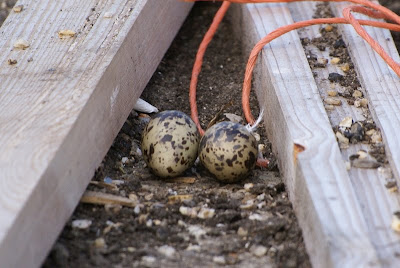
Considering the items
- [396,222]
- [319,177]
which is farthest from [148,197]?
[396,222]

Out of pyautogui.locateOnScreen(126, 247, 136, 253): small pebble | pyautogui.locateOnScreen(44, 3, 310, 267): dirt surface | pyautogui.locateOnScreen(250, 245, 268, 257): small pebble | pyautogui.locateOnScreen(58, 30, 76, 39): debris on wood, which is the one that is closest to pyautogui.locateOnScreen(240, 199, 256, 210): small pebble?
pyautogui.locateOnScreen(44, 3, 310, 267): dirt surface

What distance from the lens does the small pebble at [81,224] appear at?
2375mm

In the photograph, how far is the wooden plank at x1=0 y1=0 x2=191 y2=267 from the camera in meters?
2.09

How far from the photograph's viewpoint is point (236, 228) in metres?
2.40

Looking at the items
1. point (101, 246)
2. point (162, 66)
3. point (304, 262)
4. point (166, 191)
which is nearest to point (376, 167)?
point (304, 262)

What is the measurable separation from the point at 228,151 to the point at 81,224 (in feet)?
1.97

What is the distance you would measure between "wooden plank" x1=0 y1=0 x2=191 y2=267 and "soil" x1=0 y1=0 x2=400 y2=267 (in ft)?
0.38

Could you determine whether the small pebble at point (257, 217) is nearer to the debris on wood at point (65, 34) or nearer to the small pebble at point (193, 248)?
the small pebble at point (193, 248)

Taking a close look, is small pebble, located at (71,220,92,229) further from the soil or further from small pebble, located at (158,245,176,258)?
small pebble, located at (158,245,176,258)

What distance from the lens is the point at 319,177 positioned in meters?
2.27

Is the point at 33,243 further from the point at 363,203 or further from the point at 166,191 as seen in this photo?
the point at 363,203

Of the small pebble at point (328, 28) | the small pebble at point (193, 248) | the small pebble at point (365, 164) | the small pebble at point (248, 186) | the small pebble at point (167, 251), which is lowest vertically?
the small pebble at point (167, 251)

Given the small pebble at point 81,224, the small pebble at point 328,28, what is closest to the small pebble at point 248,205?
the small pebble at point 81,224

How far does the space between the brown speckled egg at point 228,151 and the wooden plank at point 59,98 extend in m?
0.38
